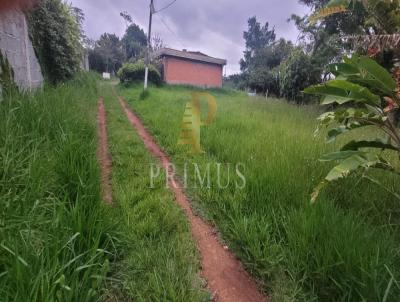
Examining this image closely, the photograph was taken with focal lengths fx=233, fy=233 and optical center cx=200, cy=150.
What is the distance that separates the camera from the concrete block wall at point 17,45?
152 inches

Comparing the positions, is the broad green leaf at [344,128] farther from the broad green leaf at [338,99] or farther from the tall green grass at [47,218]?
the tall green grass at [47,218]

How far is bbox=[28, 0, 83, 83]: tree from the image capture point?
20.8ft

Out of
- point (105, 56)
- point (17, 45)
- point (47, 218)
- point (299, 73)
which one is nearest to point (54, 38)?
point (17, 45)

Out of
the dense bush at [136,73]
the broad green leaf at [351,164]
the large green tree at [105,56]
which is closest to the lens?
the broad green leaf at [351,164]

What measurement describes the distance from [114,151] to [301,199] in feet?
10.3

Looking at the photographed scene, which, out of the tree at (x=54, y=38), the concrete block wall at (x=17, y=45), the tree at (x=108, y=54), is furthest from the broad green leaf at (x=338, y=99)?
the tree at (x=108, y=54)

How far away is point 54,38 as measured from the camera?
7.00 meters

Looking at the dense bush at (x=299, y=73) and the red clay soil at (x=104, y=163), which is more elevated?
the dense bush at (x=299, y=73)

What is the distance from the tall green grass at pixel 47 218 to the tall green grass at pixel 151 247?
6.7 inches

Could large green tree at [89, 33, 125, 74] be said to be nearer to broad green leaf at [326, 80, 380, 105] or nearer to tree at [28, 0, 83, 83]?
tree at [28, 0, 83, 83]

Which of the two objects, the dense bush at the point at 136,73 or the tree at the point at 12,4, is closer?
the tree at the point at 12,4

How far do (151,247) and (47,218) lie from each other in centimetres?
81

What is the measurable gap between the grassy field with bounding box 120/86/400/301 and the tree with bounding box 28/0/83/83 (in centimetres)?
591

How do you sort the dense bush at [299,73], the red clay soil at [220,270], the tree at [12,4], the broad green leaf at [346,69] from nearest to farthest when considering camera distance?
the red clay soil at [220,270] < the broad green leaf at [346,69] < the tree at [12,4] < the dense bush at [299,73]
